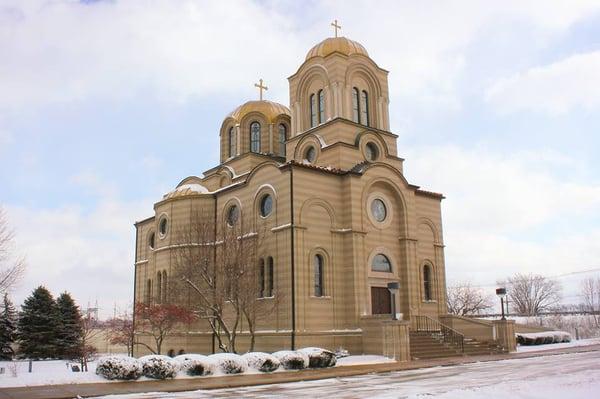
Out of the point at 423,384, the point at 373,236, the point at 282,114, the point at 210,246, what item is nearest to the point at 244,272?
the point at 210,246

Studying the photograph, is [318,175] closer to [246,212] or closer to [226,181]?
[246,212]

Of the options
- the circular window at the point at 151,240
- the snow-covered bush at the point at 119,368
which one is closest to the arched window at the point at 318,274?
the snow-covered bush at the point at 119,368

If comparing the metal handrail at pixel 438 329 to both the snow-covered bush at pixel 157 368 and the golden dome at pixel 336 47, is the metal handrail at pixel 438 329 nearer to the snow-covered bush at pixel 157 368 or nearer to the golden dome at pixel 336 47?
the snow-covered bush at pixel 157 368

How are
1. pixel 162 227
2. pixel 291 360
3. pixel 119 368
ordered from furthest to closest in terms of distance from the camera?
pixel 162 227
pixel 291 360
pixel 119 368

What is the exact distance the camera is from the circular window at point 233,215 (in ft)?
102

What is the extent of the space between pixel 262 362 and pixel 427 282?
53.4 ft

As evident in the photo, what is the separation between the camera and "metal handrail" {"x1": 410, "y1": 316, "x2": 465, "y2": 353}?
27500 mm

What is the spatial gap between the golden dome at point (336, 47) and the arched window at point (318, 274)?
12.5 m

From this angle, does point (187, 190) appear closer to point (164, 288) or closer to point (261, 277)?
point (164, 288)

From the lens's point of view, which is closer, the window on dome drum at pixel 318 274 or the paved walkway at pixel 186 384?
the paved walkway at pixel 186 384

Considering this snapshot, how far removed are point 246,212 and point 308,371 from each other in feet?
40.0

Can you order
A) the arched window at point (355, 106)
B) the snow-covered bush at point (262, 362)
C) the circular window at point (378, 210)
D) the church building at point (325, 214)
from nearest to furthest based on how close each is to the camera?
the snow-covered bush at point (262, 362) → the church building at point (325, 214) → the circular window at point (378, 210) → the arched window at point (355, 106)

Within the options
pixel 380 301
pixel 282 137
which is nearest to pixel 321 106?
pixel 282 137

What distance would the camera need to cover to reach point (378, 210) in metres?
30.5
